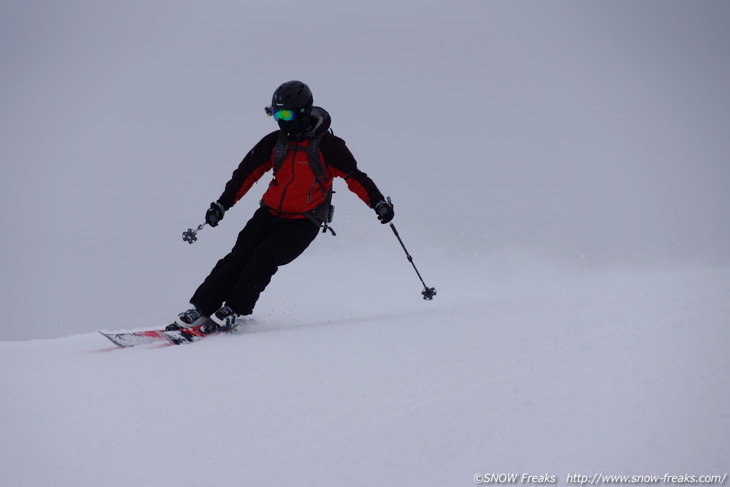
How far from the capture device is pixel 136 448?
9.14 feet

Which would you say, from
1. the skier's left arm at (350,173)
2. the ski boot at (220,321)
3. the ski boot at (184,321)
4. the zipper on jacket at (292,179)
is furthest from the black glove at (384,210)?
the ski boot at (184,321)

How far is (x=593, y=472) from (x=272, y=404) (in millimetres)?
1624

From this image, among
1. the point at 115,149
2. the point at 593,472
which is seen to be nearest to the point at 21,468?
the point at 593,472

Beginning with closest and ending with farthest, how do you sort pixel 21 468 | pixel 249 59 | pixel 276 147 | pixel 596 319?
pixel 21 468, pixel 596 319, pixel 276 147, pixel 249 59

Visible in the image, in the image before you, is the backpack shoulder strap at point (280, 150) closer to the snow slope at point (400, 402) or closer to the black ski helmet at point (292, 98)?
the black ski helmet at point (292, 98)

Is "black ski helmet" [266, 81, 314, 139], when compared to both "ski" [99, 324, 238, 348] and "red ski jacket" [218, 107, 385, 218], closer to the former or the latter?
"red ski jacket" [218, 107, 385, 218]

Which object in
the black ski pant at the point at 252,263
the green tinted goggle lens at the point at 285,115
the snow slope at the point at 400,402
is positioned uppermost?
the green tinted goggle lens at the point at 285,115

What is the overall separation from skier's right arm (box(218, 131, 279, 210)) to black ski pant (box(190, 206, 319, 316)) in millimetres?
366

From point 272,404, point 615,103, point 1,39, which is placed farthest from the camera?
point 1,39

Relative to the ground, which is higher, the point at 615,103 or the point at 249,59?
the point at 615,103

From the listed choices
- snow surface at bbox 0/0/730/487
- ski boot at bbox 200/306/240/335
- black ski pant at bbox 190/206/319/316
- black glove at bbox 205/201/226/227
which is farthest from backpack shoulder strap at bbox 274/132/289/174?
snow surface at bbox 0/0/730/487

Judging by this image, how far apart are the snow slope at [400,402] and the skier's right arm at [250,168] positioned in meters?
1.76

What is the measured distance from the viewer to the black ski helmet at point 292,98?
5.25m

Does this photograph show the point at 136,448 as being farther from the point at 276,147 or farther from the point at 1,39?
the point at 1,39
